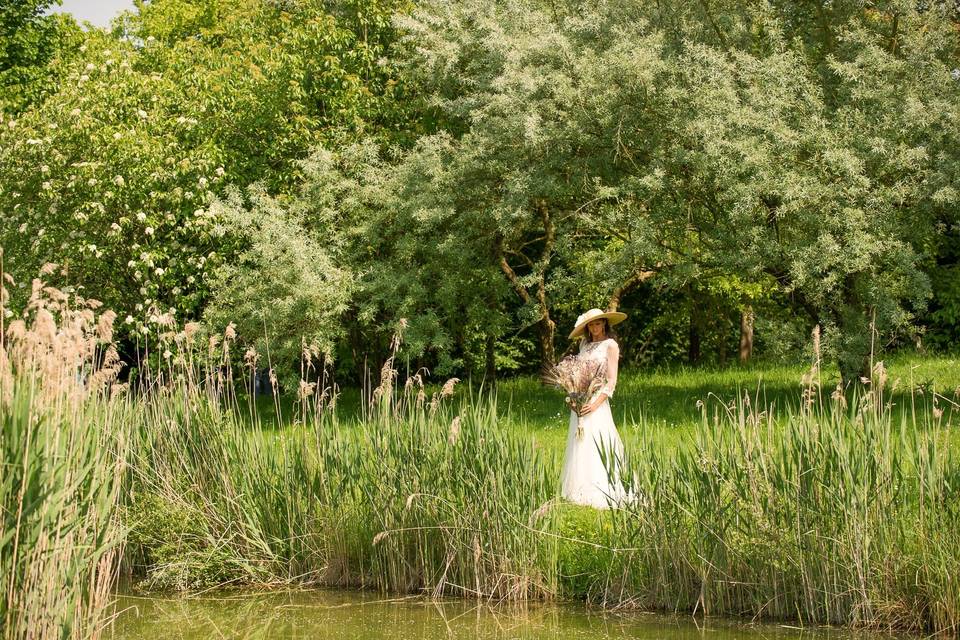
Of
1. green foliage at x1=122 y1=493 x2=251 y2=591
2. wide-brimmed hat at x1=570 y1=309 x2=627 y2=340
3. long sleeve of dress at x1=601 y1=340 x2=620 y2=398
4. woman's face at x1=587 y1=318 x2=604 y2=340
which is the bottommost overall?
green foliage at x1=122 y1=493 x2=251 y2=591

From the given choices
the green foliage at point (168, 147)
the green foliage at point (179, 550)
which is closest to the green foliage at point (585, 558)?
the green foliage at point (179, 550)

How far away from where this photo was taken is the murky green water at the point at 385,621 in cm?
725

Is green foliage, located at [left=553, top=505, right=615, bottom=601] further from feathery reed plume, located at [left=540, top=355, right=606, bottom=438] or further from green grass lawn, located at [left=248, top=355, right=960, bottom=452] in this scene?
green grass lawn, located at [left=248, top=355, right=960, bottom=452]

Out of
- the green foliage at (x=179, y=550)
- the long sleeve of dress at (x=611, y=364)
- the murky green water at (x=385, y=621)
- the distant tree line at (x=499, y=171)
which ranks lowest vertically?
the murky green water at (x=385, y=621)

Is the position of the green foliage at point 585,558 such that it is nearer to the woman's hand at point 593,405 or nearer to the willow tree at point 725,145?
the woman's hand at point 593,405

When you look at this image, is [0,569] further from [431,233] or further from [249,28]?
[249,28]

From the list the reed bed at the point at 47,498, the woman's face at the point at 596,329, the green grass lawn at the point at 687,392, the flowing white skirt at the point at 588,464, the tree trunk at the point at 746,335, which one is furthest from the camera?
the tree trunk at the point at 746,335

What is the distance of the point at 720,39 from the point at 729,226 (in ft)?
9.27

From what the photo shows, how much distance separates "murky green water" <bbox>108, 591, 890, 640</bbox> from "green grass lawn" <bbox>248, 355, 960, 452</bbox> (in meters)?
4.51

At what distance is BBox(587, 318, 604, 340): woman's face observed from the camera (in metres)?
9.61

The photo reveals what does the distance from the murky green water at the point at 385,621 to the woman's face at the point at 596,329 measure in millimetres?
2612

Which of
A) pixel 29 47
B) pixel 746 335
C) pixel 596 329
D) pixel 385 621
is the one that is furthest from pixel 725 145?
pixel 29 47

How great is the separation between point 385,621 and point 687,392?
1033 centimetres

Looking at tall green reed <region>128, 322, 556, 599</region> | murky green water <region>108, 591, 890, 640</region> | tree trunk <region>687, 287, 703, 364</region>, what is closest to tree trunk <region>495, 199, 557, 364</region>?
tree trunk <region>687, 287, 703, 364</region>
